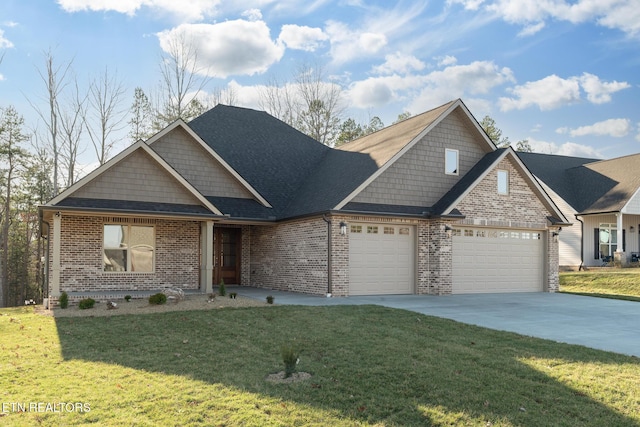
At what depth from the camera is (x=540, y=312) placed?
46.3 feet

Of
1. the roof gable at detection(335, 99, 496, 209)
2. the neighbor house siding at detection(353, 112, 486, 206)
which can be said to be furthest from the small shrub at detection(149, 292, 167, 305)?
the neighbor house siding at detection(353, 112, 486, 206)

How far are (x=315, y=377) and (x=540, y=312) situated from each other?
892 cm

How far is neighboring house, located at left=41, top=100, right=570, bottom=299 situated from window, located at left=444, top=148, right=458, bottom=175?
43 millimetres

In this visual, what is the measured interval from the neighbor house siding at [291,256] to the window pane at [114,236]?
5475 millimetres

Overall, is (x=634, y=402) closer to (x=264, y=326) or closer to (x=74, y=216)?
(x=264, y=326)

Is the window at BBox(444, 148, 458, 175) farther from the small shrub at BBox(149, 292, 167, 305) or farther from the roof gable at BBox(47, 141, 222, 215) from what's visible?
the small shrub at BBox(149, 292, 167, 305)

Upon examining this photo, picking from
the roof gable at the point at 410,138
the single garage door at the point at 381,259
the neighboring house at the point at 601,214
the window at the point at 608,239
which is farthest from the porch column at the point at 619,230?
the single garage door at the point at 381,259

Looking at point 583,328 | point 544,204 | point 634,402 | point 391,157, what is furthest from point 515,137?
point 634,402

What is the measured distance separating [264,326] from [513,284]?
12284 mm

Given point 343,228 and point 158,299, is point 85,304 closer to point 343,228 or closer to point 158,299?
point 158,299

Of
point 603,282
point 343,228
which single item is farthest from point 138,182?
point 603,282

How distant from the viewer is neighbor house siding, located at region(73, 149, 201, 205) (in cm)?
1568

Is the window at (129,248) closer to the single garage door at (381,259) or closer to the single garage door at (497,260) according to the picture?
the single garage door at (381,259)

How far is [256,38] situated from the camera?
27906mm
